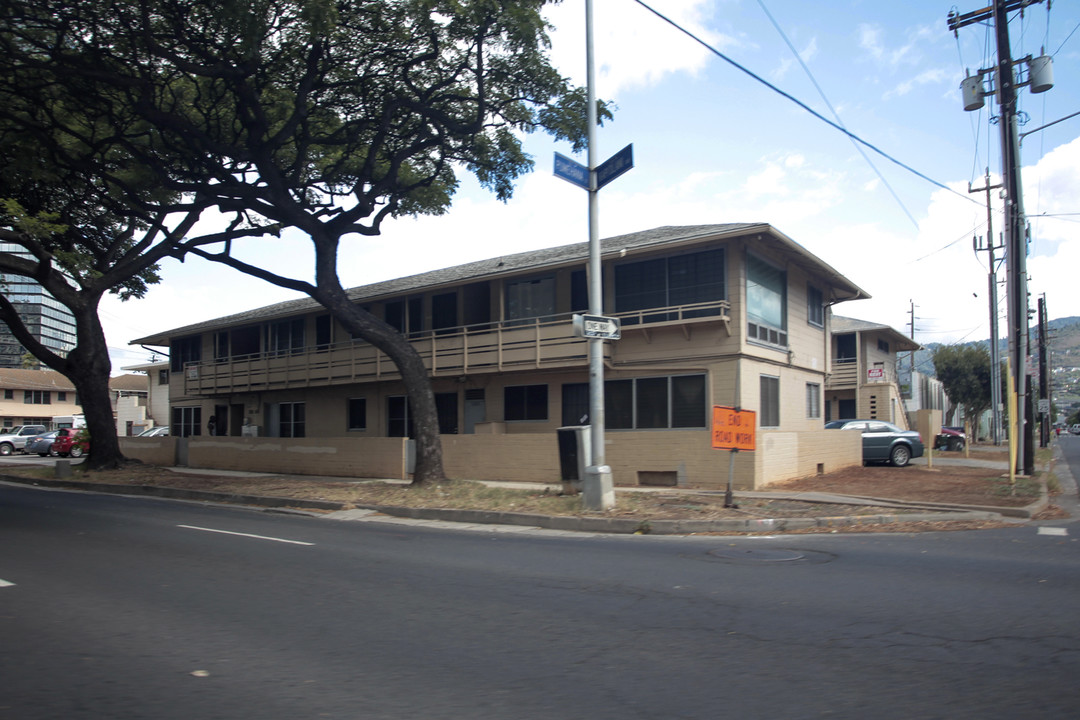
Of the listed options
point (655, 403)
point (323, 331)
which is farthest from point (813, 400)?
point (323, 331)

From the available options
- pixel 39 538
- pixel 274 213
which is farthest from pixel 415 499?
pixel 274 213

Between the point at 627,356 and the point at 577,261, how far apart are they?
2904mm

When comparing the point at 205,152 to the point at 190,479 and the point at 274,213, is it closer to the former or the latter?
the point at 274,213

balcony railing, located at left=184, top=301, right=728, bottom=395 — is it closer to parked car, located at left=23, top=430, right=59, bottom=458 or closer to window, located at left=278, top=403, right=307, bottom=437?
window, located at left=278, top=403, right=307, bottom=437

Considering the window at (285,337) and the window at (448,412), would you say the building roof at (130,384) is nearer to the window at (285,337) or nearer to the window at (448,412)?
the window at (285,337)

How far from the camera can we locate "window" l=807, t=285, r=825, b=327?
24.4 m

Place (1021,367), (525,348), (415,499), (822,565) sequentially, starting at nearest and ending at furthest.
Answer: (822,565)
(415,499)
(1021,367)
(525,348)

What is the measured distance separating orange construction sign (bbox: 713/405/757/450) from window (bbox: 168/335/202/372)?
95.2 feet

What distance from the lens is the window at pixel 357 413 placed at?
2819cm

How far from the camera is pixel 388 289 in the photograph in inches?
1073

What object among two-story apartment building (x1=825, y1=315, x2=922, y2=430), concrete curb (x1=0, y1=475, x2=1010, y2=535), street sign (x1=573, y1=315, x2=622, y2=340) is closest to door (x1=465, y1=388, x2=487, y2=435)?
concrete curb (x1=0, y1=475, x2=1010, y2=535)

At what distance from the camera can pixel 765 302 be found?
68.9ft

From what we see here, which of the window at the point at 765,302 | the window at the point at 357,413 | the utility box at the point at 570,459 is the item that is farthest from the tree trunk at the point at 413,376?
the window at the point at 357,413

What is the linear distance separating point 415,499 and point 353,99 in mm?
10007
